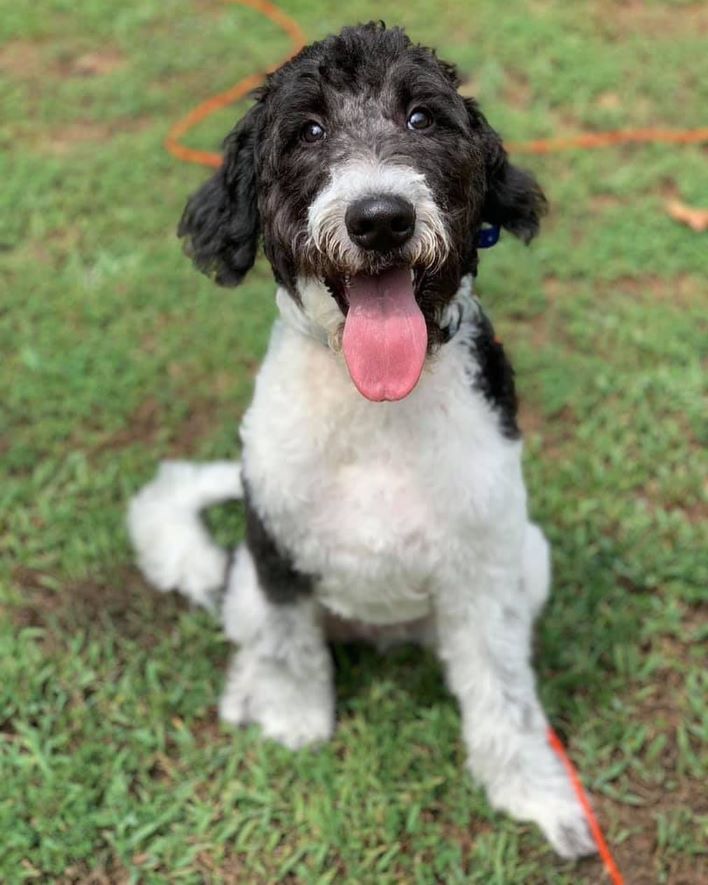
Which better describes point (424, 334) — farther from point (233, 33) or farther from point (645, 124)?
point (233, 33)

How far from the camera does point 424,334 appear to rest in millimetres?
2211

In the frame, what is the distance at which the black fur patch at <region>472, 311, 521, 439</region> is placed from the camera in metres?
2.55

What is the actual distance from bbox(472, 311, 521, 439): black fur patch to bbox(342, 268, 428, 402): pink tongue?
1.25 ft

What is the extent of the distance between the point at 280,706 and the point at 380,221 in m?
1.69

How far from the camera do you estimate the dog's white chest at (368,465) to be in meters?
2.51

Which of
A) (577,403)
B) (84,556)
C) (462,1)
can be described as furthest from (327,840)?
(462,1)

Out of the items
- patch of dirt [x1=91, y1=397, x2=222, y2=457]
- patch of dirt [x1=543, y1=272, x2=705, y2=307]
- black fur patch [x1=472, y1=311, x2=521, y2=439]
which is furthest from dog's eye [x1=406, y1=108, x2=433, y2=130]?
patch of dirt [x1=543, y1=272, x2=705, y2=307]

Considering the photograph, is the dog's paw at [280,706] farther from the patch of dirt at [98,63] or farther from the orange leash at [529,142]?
the patch of dirt at [98,63]

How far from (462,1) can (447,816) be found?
516 cm

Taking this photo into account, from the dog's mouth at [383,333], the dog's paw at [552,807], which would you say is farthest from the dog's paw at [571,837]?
the dog's mouth at [383,333]

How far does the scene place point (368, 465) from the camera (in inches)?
102

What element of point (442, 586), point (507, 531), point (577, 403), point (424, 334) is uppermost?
point (424, 334)

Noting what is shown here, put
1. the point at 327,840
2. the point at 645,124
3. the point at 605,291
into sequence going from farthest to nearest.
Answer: the point at 645,124 → the point at 605,291 → the point at 327,840

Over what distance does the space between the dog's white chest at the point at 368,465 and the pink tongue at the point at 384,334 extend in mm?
265
